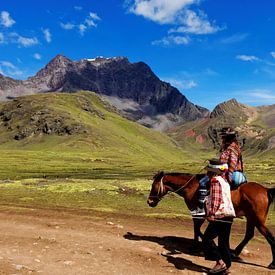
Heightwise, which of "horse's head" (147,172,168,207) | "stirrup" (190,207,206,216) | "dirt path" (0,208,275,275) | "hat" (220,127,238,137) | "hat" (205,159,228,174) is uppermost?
"hat" (220,127,238,137)

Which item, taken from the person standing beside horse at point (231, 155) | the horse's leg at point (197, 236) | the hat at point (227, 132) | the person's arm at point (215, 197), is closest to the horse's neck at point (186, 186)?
the horse's leg at point (197, 236)

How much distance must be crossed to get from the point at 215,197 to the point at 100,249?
605 centimetres

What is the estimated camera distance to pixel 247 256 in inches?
741

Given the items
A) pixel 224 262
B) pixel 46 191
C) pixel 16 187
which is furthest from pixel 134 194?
pixel 224 262

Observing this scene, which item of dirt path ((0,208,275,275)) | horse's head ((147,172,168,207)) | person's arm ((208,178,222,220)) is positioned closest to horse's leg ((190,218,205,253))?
dirt path ((0,208,275,275))

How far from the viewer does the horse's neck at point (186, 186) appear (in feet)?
63.7

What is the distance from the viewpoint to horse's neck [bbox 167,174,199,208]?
63.7ft

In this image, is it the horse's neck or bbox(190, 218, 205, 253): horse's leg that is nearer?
bbox(190, 218, 205, 253): horse's leg

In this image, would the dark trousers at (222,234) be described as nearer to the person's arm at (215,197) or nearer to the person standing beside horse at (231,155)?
the person's arm at (215,197)

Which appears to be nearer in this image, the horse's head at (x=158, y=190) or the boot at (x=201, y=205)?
the boot at (x=201, y=205)

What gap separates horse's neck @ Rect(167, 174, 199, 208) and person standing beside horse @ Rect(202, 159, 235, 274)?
3.89 m

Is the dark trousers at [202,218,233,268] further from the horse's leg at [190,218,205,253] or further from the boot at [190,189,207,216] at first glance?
the horse's leg at [190,218,205,253]

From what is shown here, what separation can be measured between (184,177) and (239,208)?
376cm

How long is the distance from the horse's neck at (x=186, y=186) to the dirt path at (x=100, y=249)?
2.34 m
